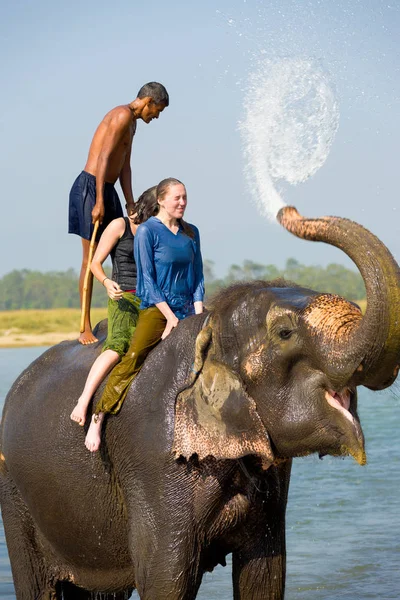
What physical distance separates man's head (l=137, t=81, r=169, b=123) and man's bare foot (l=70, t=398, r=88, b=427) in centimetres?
191

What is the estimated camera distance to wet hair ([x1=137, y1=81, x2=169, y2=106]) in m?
8.04

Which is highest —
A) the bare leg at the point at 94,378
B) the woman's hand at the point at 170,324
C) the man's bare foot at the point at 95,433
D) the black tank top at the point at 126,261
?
the black tank top at the point at 126,261

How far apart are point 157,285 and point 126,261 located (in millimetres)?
554

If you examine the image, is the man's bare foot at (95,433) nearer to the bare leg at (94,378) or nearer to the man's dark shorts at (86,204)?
the bare leg at (94,378)

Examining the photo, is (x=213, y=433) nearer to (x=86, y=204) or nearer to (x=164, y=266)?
(x=164, y=266)

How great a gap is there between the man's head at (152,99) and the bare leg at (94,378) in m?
1.70

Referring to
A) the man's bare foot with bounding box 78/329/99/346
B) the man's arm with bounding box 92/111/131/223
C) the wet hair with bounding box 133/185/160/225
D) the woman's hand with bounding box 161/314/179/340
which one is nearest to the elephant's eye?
the woman's hand with bounding box 161/314/179/340

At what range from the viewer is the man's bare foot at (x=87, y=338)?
25.5 feet

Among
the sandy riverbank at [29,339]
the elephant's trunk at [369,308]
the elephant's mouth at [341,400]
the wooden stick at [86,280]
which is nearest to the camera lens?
the elephant's trunk at [369,308]

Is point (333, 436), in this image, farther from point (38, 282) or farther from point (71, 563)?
point (38, 282)

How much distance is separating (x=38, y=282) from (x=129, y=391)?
67.2 metres

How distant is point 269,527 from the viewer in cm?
706

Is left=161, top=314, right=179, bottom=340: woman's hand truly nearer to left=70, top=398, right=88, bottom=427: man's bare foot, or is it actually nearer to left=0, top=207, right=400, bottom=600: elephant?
left=0, top=207, right=400, bottom=600: elephant

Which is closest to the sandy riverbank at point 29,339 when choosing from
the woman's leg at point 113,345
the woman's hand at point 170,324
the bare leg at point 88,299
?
the bare leg at point 88,299
